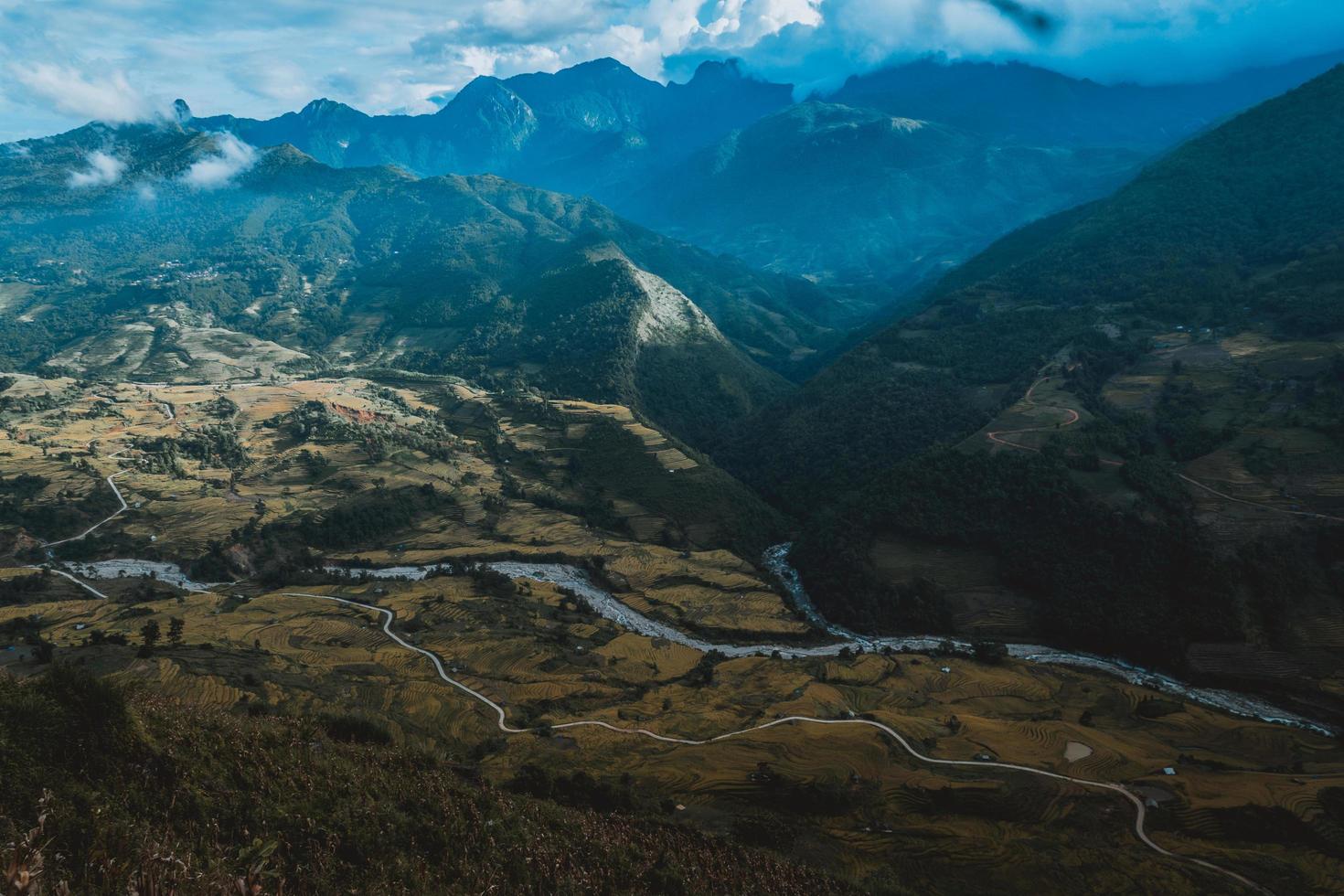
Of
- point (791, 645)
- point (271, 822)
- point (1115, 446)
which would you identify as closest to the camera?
point (271, 822)

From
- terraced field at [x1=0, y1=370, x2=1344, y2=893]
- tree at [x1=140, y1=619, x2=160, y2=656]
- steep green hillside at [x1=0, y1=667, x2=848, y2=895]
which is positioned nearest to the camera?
steep green hillside at [x1=0, y1=667, x2=848, y2=895]

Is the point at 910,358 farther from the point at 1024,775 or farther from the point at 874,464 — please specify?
the point at 1024,775

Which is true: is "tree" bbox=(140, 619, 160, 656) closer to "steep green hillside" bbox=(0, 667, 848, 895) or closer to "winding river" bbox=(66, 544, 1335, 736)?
"steep green hillside" bbox=(0, 667, 848, 895)

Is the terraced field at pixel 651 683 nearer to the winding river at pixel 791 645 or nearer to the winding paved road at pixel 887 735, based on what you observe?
the winding paved road at pixel 887 735

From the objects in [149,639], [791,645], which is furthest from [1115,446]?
[149,639]

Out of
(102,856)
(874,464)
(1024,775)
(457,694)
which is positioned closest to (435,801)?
(102,856)

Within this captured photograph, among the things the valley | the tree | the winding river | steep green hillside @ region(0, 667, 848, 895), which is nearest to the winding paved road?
the valley

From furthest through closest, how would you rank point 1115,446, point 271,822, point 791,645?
point 1115,446 → point 791,645 → point 271,822

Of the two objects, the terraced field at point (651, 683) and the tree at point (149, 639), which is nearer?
the terraced field at point (651, 683)

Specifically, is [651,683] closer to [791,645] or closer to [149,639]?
[791,645]

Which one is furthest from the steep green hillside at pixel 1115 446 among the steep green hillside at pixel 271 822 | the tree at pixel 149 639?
the tree at pixel 149 639

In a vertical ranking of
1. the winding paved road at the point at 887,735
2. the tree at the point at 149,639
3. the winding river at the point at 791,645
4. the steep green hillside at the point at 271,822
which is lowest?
the winding river at the point at 791,645
